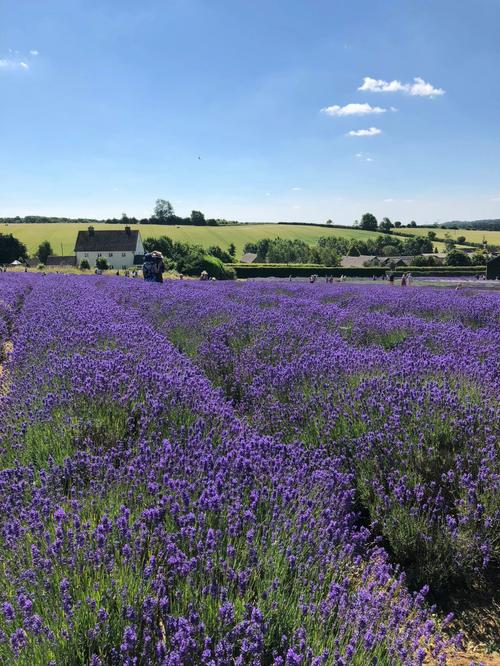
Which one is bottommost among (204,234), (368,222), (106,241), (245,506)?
(245,506)

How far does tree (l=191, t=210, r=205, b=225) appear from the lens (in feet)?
364

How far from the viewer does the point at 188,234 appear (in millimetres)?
91875

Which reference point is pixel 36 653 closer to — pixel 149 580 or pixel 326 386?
pixel 149 580

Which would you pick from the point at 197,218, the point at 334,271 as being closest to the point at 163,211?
the point at 197,218

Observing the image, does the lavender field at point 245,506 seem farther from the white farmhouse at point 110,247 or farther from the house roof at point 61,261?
the white farmhouse at point 110,247

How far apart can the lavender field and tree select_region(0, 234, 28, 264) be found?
66237 millimetres

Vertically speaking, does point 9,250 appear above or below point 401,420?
above

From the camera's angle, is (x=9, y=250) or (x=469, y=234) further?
(x=469, y=234)

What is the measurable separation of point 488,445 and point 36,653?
2.19 m

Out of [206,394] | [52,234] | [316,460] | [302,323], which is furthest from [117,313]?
[52,234]

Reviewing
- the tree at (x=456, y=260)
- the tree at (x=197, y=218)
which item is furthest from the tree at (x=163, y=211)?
the tree at (x=456, y=260)

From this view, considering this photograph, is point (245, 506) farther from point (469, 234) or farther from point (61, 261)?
point (469, 234)

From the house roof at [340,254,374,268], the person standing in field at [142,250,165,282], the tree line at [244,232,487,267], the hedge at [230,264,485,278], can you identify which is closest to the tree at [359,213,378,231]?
the tree line at [244,232,487,267]

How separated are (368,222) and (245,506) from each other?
127 metres
